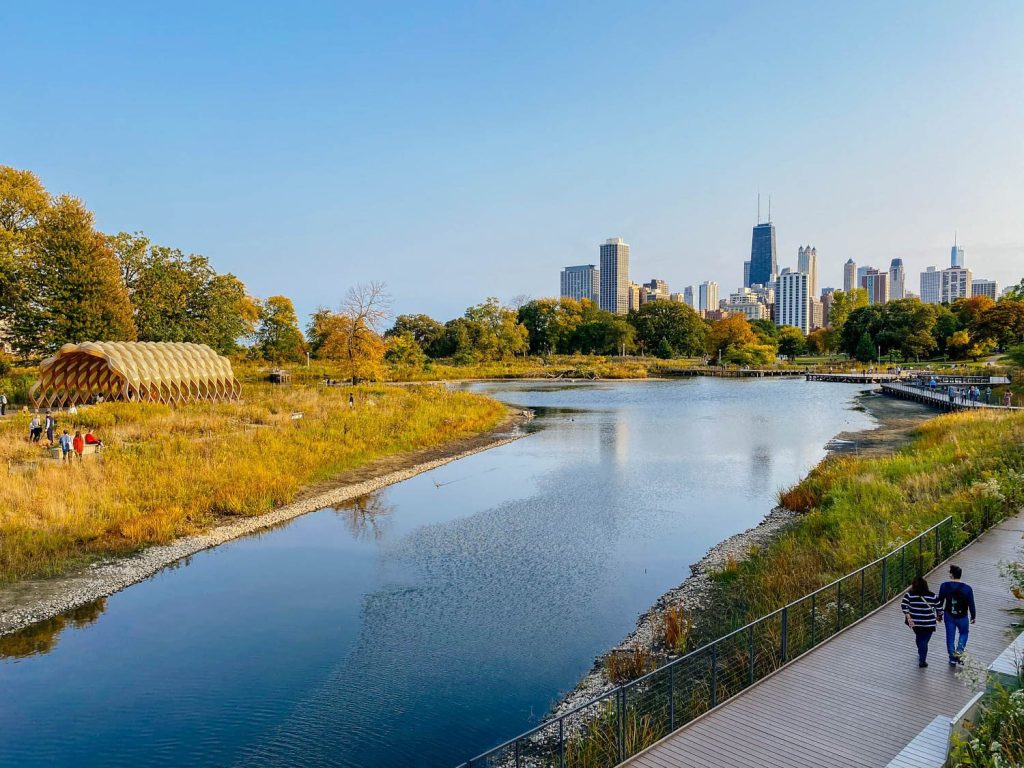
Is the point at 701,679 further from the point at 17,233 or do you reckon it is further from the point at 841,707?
the point at 17,233

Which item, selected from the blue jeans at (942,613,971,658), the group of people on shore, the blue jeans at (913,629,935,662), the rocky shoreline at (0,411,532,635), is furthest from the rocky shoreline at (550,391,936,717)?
the group of people on shore

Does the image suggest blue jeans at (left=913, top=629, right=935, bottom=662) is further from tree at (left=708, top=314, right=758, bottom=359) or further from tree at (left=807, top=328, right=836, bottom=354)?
tree at (left=807, top=328, right=836, bottom=354)

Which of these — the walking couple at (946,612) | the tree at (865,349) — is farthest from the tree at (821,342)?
the walking couple at (946,612)

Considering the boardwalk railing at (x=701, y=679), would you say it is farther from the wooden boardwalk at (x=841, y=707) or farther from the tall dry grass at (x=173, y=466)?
the tall dry grass at (x=173, y=466)

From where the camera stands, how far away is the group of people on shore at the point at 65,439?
23672mm

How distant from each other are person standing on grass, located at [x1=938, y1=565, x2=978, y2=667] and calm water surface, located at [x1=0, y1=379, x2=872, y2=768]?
562 cm

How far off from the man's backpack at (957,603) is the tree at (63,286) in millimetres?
51073

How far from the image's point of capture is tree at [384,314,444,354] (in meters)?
114

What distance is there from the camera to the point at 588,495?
82.8 feet

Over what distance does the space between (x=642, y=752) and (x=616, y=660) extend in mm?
3913

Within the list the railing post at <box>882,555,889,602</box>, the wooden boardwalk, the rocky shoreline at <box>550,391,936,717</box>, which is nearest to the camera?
the wooden boardwalk

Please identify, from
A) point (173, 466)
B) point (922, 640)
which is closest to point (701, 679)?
point (922, 640)

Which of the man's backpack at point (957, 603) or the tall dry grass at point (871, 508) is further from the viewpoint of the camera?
the tall dry grass at point (871, 508)

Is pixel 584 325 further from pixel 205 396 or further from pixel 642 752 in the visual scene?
pixel 642 752
